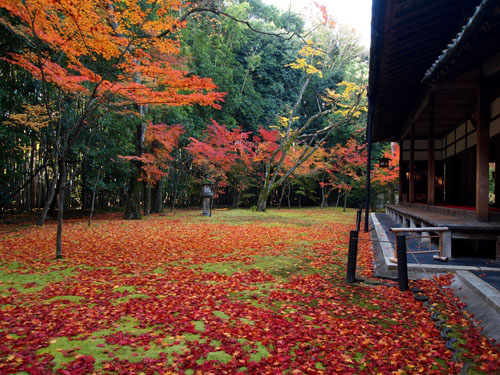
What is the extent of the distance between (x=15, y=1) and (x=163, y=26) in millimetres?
3695

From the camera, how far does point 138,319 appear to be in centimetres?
366

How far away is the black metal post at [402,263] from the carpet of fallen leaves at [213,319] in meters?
0.15

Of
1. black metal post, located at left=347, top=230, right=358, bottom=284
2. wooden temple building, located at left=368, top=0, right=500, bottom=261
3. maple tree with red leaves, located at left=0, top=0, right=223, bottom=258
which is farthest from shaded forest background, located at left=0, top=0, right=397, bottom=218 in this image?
black metal post, located at left=347, top=230, right=358, bottom=284

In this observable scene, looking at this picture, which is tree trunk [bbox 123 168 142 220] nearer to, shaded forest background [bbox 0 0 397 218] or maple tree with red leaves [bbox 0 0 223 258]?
shaded forest background [bbox 0 0 397 218]

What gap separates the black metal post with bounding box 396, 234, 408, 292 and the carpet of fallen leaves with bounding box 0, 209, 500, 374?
0.15 m

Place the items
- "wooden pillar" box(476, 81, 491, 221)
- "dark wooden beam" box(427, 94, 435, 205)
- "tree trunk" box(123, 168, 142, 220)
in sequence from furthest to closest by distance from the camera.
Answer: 1. "tree trunk" box(123, 168, 142, 220)
2. "dark wooden beam" box(427, 94, 435, 205)
3. "wooden pillar" box(476, 81, 491, 221)

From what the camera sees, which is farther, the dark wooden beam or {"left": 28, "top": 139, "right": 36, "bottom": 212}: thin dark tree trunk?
{"left": 28, "top": 139, "right": 36, "bottom": 212}: thin dark tree trunk

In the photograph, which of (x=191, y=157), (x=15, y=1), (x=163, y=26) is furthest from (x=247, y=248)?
(x=191, y=157)

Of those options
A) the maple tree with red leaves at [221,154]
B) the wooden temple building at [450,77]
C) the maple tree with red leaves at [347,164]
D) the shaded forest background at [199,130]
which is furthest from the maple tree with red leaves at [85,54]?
the maple tree with red leaves at [347,164]

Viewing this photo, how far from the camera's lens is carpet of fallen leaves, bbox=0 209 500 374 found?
2740mm

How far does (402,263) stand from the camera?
4.50 m

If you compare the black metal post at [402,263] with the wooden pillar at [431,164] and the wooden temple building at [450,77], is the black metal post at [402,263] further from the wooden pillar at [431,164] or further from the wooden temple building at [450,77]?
the wooden pillar at [431,164]

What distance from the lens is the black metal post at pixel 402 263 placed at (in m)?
4.40

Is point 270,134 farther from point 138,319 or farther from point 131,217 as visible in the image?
point 138,319
